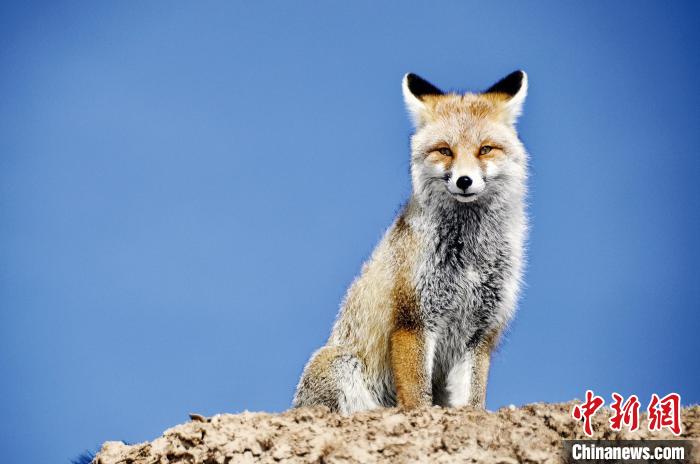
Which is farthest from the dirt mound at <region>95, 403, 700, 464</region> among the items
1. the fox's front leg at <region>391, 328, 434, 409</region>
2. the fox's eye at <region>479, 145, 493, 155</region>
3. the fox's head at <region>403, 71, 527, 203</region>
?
the fox's eye at <region>479, 145, 493, 155</region>

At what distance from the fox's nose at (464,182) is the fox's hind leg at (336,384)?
2162mm

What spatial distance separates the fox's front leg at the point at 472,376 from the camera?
761 centimetres

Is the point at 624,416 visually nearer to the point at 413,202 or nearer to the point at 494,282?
the point at 494,282

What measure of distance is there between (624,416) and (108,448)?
4.97 metres

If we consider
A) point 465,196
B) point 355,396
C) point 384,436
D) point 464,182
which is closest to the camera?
point 384,436

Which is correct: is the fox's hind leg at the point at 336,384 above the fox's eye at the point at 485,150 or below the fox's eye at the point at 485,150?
below

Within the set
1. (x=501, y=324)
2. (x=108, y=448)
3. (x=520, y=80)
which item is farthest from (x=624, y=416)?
(x=108, y=448)

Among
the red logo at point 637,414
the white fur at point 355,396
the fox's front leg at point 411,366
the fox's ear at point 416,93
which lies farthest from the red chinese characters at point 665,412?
the fox's ear at point 416,93

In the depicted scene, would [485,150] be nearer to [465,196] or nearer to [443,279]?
[465,196]

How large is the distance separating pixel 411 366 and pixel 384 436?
1076mm

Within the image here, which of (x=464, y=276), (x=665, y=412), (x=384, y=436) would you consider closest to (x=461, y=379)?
(x=464, y=276)

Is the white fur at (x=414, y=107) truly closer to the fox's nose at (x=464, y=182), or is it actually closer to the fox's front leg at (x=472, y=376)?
Answer: the fox's nose at (x=464, y=182)

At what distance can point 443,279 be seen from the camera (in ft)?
24.6

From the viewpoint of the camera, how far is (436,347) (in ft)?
24.9
